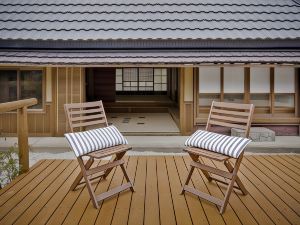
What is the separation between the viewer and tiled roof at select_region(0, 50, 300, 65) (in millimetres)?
7359

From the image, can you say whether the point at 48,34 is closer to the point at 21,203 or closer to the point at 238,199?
the point at 21,203

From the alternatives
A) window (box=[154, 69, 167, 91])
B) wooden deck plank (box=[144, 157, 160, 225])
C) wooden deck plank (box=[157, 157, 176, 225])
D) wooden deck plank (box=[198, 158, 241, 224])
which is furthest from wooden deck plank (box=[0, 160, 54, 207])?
Answer: window (box=[154, 69, 167, 91])

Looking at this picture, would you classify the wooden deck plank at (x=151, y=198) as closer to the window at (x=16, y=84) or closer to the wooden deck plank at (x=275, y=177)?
the wooden deck plank at (x=275, y=177)

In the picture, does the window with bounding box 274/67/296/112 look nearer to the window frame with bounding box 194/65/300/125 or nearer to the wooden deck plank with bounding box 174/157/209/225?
the window frame with bounding box 194/65/300/125

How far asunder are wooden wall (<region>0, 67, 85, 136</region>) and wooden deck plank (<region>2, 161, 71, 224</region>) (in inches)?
138

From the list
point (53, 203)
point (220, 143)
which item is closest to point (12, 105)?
point (53, 203)

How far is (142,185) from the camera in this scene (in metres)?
3.95

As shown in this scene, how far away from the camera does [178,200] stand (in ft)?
11.5

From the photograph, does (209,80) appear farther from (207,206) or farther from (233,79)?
(207,206)

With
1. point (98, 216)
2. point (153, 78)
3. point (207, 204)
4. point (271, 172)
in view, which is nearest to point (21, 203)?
point (98, 216)

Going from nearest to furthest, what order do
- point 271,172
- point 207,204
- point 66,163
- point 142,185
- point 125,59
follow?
point 207,204 < point 142,185 < point 271,172 < point 66,163 < point 125,59

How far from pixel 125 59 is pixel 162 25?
1.70 m

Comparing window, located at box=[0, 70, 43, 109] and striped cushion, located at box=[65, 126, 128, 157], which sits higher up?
window, located at box=[0, 70, 43, 109]

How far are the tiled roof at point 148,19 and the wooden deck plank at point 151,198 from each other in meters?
4.52
